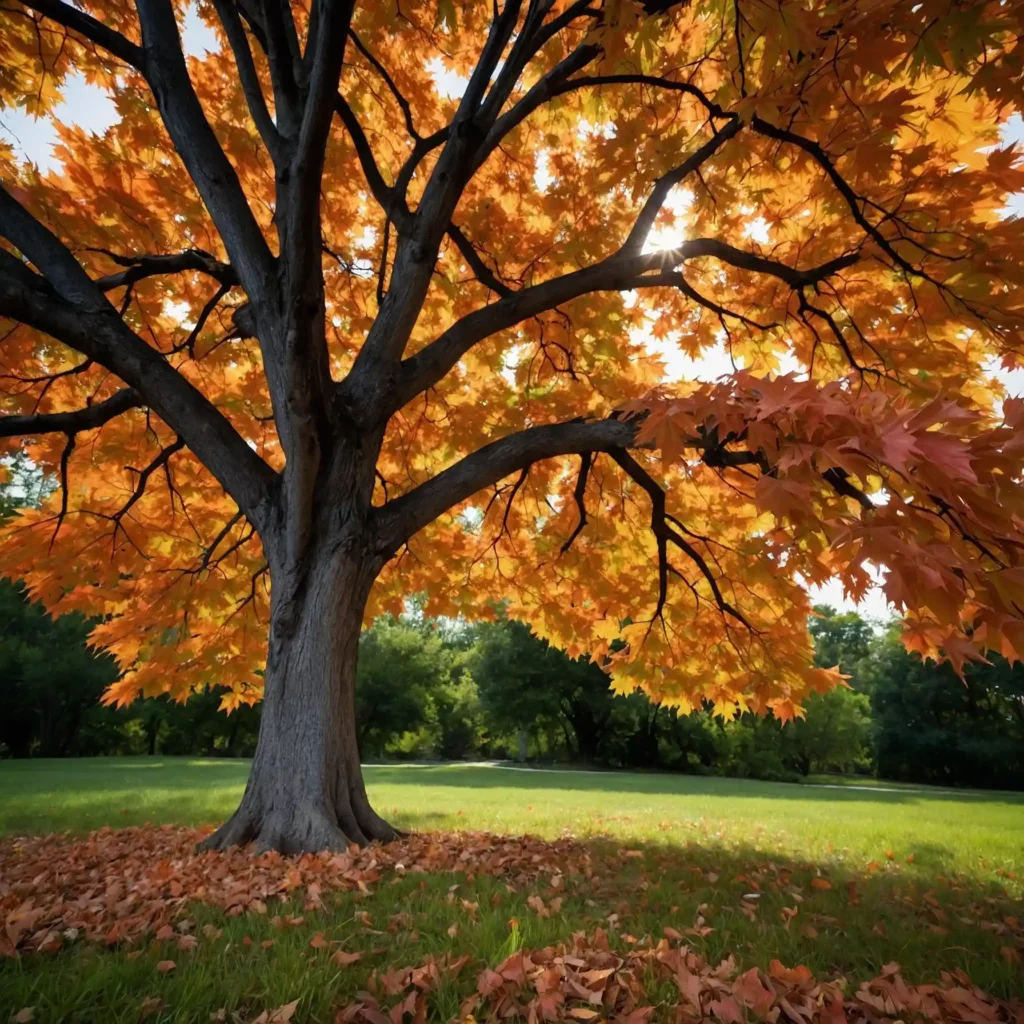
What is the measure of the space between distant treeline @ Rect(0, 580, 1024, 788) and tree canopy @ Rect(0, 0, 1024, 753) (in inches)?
1073

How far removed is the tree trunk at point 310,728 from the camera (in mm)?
4094

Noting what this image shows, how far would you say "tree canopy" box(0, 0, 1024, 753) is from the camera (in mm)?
2916

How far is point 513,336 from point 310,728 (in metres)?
4.42

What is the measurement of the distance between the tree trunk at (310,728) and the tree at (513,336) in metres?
0.03

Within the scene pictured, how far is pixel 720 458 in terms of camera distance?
13.0 feet

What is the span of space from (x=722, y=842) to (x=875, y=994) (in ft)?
13.3

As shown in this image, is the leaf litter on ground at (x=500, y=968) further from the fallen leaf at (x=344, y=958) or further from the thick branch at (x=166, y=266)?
the thick branch at (x=166, y=266)

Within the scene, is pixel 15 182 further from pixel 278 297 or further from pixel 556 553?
pixel 556 553

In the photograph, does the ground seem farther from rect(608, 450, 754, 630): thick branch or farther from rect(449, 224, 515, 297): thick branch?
rect(449, 224, 515, 297): thick branch

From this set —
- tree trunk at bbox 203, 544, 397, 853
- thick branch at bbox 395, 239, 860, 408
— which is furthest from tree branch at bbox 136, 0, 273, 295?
tree trunk at bbox 203, 544, 397, 853

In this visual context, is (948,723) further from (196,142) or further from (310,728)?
(196,142)

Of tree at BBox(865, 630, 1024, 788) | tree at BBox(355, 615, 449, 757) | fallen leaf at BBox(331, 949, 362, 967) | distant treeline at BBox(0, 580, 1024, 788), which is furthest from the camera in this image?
tree at BBox(355, 615, 449, 757)

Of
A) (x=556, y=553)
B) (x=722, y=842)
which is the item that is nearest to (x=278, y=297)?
(x=556, y=553)

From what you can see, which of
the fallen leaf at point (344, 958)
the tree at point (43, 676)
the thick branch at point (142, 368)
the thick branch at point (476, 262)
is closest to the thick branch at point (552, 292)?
the thick branch at point (476, 262)
